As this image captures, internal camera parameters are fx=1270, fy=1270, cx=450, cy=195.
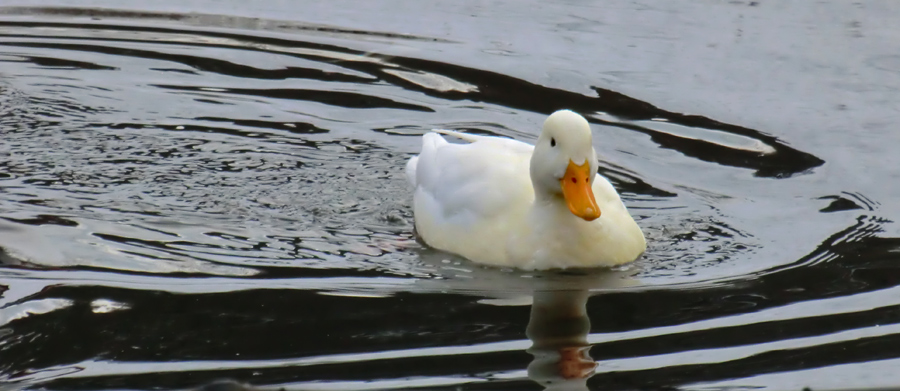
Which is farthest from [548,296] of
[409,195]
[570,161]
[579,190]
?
[409,195]

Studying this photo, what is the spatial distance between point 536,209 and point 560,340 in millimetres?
1090

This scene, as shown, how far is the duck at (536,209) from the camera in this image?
5758mm

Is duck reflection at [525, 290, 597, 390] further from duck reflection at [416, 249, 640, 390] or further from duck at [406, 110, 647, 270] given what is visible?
duck at [406, 110, 647, 270]

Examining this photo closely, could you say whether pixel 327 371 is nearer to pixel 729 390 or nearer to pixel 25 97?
pixel 729 390

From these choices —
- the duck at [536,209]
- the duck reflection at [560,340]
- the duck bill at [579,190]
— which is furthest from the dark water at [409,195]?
the duck bill at [579,190]

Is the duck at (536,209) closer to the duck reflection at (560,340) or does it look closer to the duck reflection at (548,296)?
the duck reflection at (548,296)

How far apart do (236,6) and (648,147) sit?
15.7ft

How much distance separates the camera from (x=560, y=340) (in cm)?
508

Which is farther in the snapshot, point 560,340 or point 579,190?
point 579,190

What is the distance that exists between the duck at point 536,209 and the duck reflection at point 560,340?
1.09 ft

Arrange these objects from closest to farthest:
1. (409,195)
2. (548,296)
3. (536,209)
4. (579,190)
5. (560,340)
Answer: (560,340)
(548,296)
(579,190)
(536,209)
(409,195)

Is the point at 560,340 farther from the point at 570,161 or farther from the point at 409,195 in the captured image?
the point at 409,195

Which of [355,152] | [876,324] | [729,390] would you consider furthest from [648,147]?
[729,390]

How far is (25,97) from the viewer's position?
8.62 m
